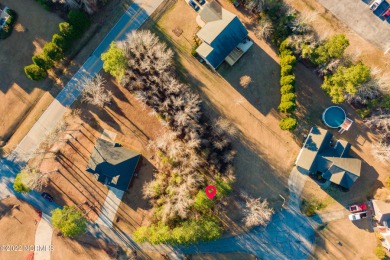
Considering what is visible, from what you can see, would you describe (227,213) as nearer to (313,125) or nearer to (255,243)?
(255,243)

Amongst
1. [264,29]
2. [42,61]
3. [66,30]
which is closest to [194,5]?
[264,29]

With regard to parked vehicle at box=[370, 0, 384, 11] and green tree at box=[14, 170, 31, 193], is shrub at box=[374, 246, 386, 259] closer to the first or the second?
parked vehicle at box=[370, 0, 384, 11]

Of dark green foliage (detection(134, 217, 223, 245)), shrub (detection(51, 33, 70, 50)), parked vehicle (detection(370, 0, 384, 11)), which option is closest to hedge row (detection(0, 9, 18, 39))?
shrub (detection(51, 33, 70, 50))

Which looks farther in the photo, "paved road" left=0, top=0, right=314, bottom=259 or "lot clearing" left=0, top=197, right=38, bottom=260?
"lot clearing" left=0, top=197, right=38, bottom=260

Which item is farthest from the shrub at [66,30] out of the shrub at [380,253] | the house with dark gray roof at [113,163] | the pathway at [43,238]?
the shrub at [380,253]

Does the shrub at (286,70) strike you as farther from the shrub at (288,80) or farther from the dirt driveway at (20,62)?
the dirt driveway at (20,62)
